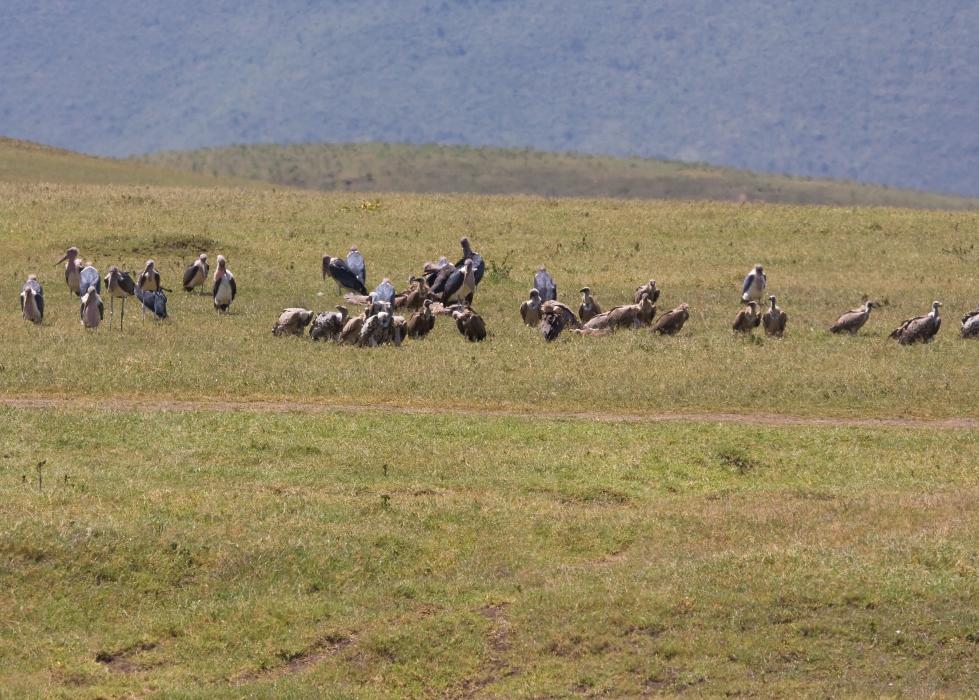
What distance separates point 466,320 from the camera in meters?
28.0

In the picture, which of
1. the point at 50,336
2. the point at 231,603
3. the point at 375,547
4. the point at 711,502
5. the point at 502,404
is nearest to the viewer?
the point at 231,603

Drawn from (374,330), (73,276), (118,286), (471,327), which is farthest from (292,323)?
(73,276)

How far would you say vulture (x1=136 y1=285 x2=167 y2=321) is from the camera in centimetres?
2936

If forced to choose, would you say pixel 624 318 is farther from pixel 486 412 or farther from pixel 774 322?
pixel 486 412

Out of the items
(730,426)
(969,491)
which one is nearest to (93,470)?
(730,426)

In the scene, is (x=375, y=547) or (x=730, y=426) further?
(x=730, y=426)

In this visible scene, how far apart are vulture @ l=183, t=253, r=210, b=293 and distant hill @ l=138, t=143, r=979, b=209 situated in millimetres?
98273

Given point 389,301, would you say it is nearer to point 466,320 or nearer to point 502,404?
point 466,320

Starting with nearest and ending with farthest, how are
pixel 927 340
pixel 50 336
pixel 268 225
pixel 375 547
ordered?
1. pixel 375 547
2. pixel 50 336
3. pixel 927 340
4. pixel 268 225

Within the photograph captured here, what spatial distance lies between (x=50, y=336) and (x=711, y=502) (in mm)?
12861

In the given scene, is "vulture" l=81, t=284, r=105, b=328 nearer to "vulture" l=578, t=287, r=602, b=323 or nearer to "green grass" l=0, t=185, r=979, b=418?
"green grass" l=0, t=185, r=979, b=418

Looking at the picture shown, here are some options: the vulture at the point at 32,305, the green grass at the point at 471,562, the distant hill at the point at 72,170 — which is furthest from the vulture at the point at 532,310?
the distant hill at the point at 72,170

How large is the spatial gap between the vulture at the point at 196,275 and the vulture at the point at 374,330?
6993 mm

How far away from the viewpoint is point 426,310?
28625 millimetres
